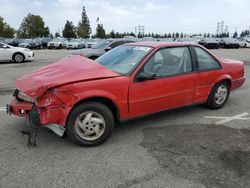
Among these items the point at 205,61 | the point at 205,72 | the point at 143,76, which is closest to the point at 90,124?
the point at 143,76

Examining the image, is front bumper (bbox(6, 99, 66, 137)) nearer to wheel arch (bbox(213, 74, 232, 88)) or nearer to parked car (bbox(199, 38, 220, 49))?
wheel arch (bbox(213, 74, 232, 88))

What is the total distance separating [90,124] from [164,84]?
57.6 inches

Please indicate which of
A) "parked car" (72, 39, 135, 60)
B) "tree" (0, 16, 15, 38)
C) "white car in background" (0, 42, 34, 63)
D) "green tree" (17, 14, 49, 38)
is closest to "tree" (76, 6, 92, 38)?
"green tree" (17, 14, 49, 38)

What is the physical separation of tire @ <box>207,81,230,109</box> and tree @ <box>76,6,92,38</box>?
246 ft

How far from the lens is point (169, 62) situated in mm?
4918

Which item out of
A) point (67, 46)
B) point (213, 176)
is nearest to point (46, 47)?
point (67, 46)

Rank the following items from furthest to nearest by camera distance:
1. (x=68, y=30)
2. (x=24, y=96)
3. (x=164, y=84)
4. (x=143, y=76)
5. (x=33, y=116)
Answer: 1. (x=68, y=30)
2. (x=164, y=84)
3. (x=143, y=76)
4. (x=24, y=96)
5. (x=33, y=116)

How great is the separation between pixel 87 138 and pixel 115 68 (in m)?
1.26

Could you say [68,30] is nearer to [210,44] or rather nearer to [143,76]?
[210,44]

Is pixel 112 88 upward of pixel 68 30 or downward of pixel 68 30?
downward

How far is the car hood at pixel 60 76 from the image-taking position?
152 inches

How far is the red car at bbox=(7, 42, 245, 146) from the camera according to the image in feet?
12.6

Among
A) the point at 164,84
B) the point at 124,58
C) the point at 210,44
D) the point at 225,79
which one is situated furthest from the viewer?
the point at 210,44

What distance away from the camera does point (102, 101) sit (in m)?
4.17
